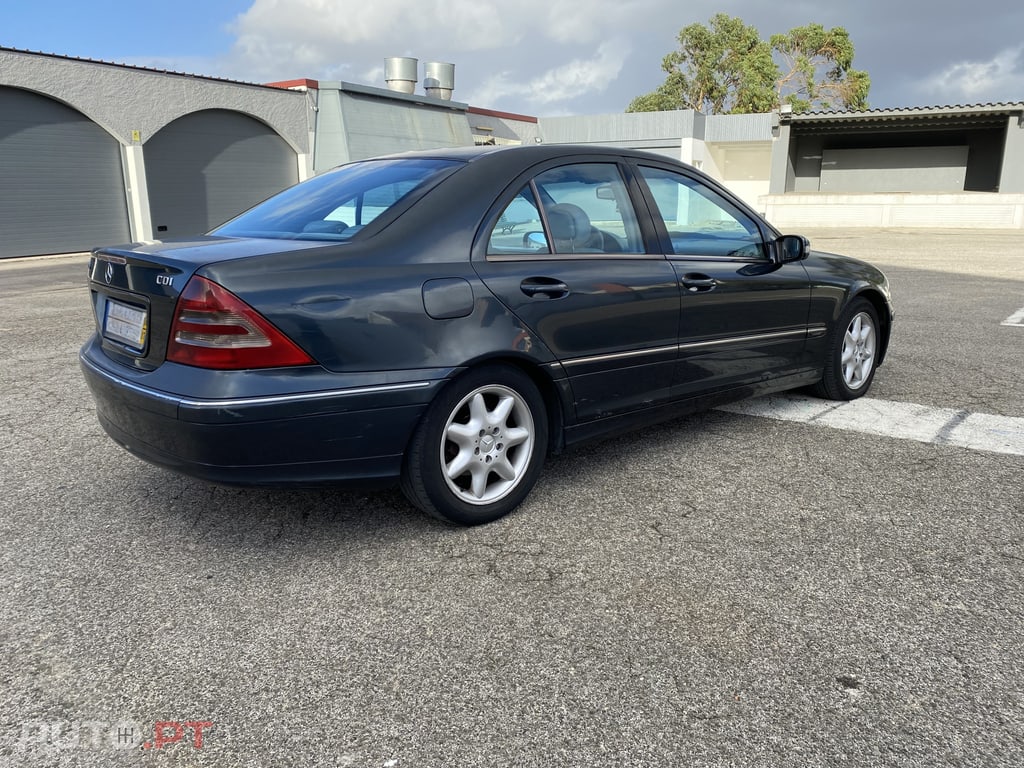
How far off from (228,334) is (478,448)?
101 centimetres

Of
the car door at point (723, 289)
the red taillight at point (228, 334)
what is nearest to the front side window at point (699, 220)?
the car door at point (723, 289)

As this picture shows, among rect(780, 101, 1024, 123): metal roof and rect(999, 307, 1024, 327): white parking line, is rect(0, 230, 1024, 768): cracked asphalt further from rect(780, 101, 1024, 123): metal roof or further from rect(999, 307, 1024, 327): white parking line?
rect(780, 101, 1024, 123): metal roof

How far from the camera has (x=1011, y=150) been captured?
87.0 feet

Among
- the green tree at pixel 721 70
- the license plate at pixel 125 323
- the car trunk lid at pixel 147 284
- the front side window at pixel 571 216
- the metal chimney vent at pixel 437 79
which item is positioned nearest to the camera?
the car trunk lid at pixel 147 284

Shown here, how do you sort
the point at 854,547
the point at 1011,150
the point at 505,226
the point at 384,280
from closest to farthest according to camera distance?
the point at 384,280 → the point at 854,547 → the point at 505,226 → the point at 1011,150

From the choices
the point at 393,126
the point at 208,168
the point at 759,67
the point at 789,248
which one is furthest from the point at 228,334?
the point at 759,67

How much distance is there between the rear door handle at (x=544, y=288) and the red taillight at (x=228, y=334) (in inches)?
36.3

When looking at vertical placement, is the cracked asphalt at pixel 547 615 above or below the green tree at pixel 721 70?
below

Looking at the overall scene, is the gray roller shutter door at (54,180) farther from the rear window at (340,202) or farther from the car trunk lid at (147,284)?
the car trunk lid at (147,284)

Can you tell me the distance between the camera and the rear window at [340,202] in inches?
125

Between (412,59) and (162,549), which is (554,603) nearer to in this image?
(162,549)

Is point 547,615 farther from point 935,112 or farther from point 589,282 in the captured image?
point 935,112

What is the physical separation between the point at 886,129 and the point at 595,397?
30263mm

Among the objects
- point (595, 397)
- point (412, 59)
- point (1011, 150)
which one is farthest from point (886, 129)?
point (595, 397)
